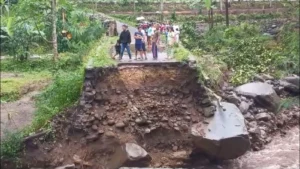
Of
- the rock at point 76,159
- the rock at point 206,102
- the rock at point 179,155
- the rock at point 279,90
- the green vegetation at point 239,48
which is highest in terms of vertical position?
the green vegetation at point 239,48

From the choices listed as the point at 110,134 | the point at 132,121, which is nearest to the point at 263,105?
the point at 132,121

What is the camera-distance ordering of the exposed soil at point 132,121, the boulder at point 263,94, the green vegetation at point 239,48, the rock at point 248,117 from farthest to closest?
the green vegetation at point 239,48, the boulder at point 263,94, the rock at point 248,117, the exposed soil at point 132,121

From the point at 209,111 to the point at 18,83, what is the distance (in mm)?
7397

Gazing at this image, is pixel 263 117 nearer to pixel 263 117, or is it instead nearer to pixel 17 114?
pixel 263 117

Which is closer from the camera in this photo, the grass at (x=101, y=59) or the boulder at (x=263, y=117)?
the grass at (x=101, y=59)

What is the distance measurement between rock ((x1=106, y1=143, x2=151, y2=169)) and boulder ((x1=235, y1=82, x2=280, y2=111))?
5.71 meters

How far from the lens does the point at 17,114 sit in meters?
15.7

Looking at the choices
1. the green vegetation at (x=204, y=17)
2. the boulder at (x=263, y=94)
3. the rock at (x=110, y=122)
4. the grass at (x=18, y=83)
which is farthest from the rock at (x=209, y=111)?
the green vegetation at (x=204, y=17)

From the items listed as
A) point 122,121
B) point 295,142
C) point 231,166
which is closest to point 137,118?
point 122,121

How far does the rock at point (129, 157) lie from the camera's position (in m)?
13.2

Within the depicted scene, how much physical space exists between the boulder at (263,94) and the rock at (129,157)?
18.7 ft

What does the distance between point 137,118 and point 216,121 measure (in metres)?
2.29

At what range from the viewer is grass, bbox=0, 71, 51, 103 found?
17.2 meters

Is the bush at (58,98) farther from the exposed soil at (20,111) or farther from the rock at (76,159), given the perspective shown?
the rock at (76,159)
